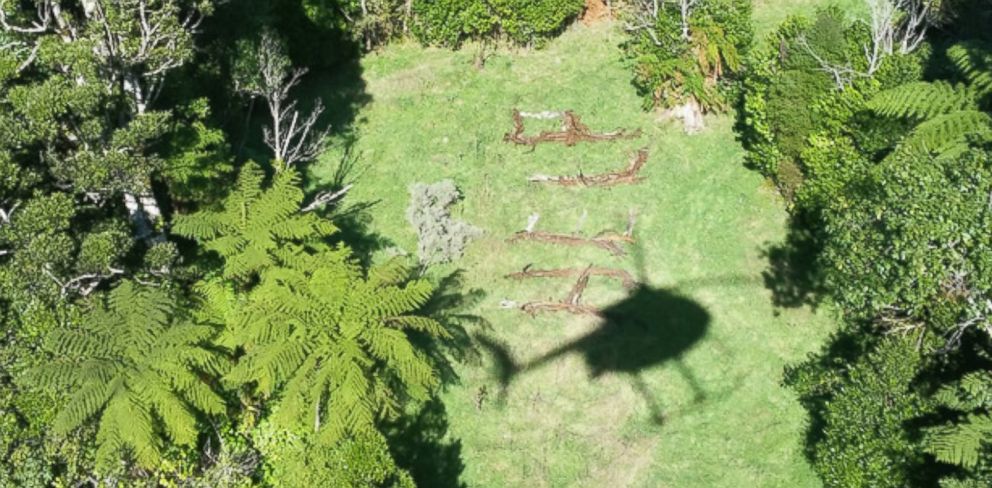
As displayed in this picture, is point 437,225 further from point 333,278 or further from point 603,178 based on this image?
point 333,278

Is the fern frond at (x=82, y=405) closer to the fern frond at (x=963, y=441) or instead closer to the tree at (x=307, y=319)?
the tree at (x=307, y=319)

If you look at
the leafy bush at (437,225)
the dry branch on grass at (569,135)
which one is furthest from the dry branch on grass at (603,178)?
the leafy bush at (437,225)

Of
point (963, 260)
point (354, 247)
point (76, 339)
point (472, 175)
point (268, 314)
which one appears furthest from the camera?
point (472, 175)

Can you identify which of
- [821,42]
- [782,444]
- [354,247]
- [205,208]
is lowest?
[782,444]

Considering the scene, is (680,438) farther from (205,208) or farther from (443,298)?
(205,208)

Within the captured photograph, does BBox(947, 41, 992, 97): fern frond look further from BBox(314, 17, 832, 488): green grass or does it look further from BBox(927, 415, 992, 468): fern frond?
BBox(927, 415, 992, 468): fern frond

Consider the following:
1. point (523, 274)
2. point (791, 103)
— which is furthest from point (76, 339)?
point (791, 103)
